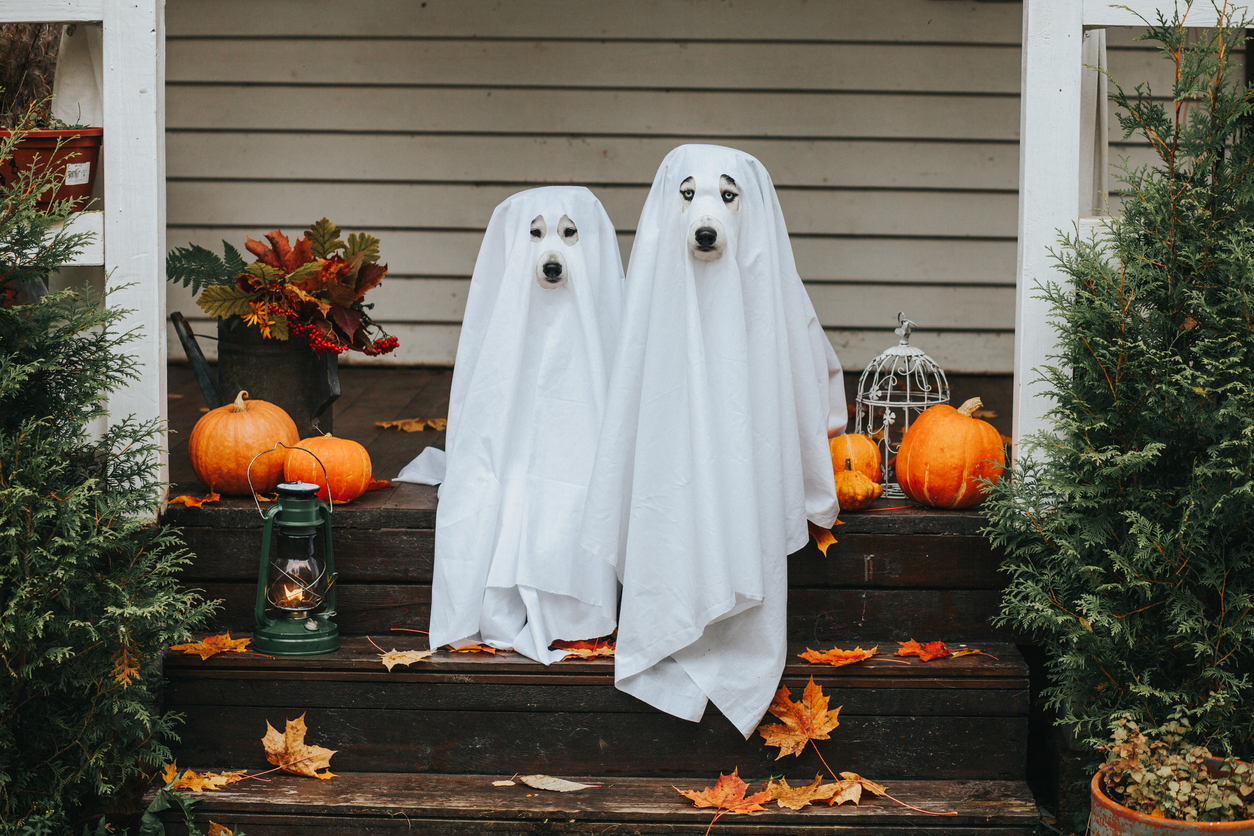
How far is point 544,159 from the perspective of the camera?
5.57m

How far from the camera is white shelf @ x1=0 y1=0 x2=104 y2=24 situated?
2932 millimetres

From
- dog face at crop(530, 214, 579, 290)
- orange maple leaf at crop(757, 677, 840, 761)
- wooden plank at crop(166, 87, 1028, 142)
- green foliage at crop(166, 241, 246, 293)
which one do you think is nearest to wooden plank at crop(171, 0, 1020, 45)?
wooden plank at crop(166, 87, 1028, 142)

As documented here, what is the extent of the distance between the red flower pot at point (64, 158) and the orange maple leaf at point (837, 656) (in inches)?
92.5

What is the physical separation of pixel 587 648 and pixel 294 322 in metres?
1.54

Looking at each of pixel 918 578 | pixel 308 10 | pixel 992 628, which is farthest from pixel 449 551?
pixel 308 10

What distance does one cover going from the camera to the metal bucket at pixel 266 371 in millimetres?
3660

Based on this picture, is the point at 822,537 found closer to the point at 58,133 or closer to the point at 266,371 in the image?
the point at 266,371

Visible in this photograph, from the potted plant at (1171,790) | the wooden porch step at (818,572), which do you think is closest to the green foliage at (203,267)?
the wooden porch step at (818,572)

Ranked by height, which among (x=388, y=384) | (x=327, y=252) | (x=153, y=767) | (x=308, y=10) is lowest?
(x=153, y=767)

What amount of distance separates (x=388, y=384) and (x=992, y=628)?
10.8 feet

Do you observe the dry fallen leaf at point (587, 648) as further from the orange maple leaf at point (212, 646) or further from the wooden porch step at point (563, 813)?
the orange maple leaf at point (212, 646)

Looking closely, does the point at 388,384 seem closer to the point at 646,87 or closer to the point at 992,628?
the point at 646,87

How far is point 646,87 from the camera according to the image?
5.48 m

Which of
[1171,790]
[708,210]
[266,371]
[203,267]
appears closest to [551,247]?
[708,210]
